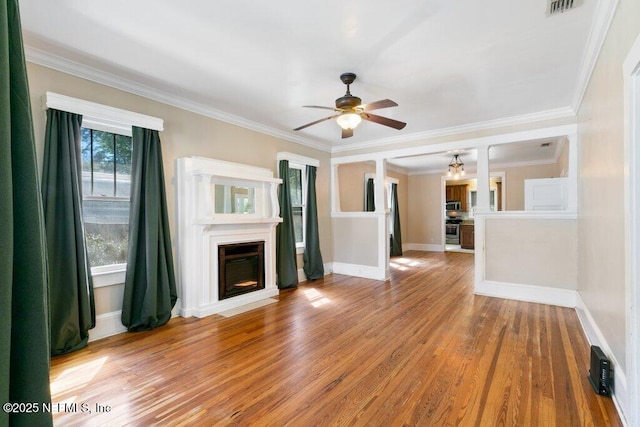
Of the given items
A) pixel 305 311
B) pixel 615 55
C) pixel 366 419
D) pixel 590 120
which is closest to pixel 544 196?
pixel 590 120

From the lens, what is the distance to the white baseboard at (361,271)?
5.84m

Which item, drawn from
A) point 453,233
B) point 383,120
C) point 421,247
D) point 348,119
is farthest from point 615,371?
Answer: point 453,233

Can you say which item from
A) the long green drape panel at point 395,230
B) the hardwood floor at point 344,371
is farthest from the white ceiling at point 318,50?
the long green drape panel at point 395,230

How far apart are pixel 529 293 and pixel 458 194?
7610 millimetres

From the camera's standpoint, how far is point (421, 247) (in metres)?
9.95

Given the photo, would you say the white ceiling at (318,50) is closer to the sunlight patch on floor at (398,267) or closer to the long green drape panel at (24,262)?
the long green drape panel at (24,262)

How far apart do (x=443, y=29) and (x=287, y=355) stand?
9.85ft

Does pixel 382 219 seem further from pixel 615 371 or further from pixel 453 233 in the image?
pixel 453 233

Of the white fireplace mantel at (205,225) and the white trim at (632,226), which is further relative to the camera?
the white fireplace mantel at (205,225)

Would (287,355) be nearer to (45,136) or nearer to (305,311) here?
(305,311)

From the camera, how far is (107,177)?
3363mm

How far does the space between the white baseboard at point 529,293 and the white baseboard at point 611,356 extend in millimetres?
605

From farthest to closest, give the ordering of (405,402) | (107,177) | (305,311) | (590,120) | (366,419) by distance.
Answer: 1. (305,311)
2. (107,177)
3. (590,120)
4. (405,402)
5. (366,419)

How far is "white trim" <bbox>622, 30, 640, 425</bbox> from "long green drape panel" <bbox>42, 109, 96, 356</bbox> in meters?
4.07
